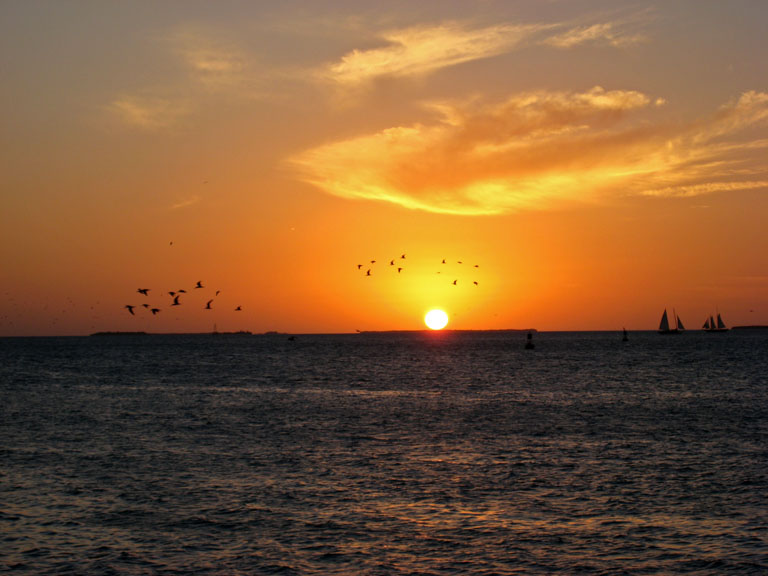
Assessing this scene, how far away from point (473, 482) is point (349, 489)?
5.15 m

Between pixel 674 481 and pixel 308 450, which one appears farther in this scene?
pixel 308 450

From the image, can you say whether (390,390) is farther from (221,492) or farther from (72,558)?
(72,558)

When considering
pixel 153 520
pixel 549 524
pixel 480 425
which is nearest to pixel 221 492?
pixel 153 520

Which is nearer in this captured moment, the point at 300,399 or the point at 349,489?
the point at 349,489

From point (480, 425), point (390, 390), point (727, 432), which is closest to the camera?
point (727, 432)

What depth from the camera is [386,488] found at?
1174 inches

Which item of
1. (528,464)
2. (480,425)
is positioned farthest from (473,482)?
(480,425)

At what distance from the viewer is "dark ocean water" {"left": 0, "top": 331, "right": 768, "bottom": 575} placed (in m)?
21.6

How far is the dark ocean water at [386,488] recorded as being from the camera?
70.9 feet

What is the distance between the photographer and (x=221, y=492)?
29438mm

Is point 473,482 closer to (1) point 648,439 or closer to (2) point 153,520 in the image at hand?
(2) point 153,520

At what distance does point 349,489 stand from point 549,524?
335 inches

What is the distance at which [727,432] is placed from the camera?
45.9 m

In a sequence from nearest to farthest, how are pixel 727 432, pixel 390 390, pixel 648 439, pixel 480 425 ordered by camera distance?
pixel 648 439 < pixel 727 432 < pixel 480 425 < pixel 390 390
